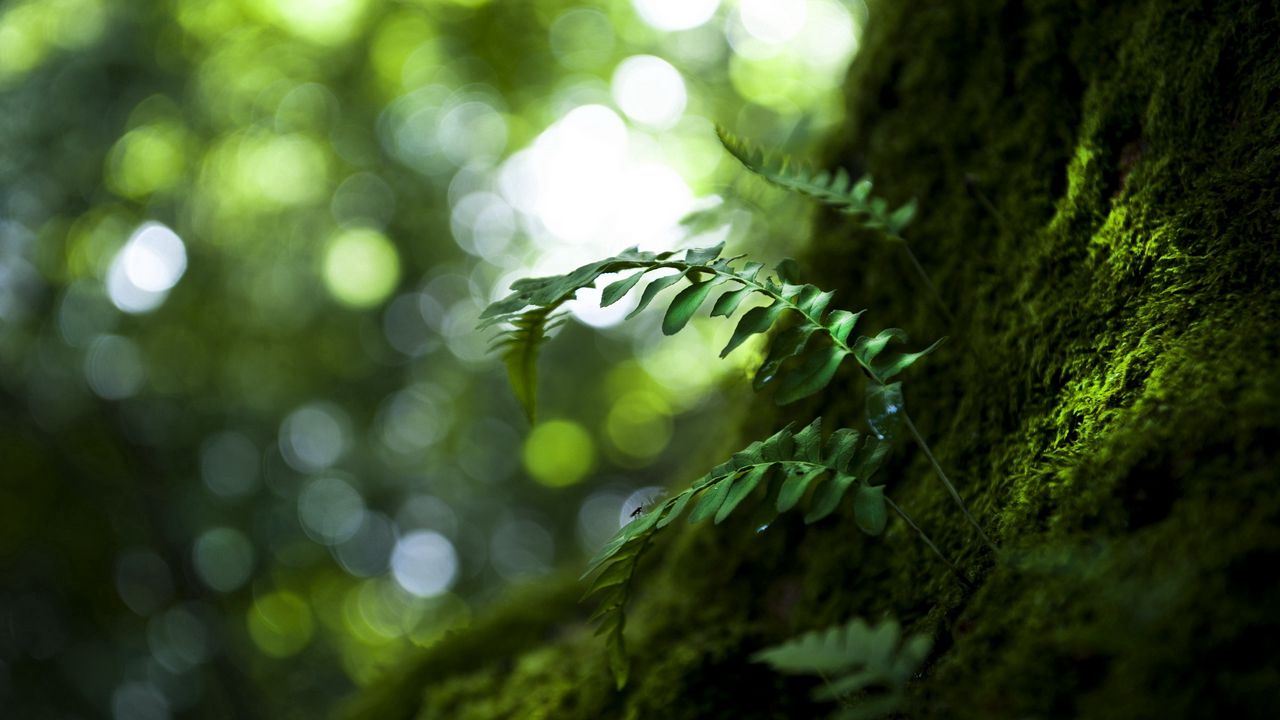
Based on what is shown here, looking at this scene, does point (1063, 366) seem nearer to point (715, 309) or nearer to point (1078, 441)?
point (1078, 441)

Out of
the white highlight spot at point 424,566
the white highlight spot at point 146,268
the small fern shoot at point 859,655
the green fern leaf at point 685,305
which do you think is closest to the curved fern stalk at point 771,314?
the green fern leaf at point 685,305

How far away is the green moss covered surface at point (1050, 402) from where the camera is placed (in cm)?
100

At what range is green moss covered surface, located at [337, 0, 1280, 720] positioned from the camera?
1.00 m

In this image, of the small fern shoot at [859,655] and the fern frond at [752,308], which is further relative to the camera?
the fern frond at [752,308]

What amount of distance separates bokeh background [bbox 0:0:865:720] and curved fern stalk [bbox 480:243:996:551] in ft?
16.6

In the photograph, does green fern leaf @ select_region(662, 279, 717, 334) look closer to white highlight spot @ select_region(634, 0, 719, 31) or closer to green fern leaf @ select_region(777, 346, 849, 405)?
green fern leaf @ select_region(777, 346, 849, 405)

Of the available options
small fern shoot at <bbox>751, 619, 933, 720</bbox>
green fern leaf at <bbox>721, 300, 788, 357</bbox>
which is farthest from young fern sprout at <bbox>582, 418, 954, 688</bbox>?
small fern shoot at <bbox>751, 619, 933, 720</bbox>

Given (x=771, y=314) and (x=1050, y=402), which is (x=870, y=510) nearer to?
(x=771, y=314)

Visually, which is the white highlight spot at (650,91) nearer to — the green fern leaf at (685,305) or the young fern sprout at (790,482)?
the green fern leaf at (685,305)

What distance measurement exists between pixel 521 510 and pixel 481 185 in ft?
19.0

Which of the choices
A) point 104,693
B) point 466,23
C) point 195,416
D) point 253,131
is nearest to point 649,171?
point 466,23

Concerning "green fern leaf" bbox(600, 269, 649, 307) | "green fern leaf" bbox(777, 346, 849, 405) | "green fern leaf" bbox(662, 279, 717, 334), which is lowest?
"green fern leaf" bbox(777, 346, 849, 405)

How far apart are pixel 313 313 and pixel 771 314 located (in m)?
12.0

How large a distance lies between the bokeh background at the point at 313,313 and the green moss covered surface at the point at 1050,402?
431cm
